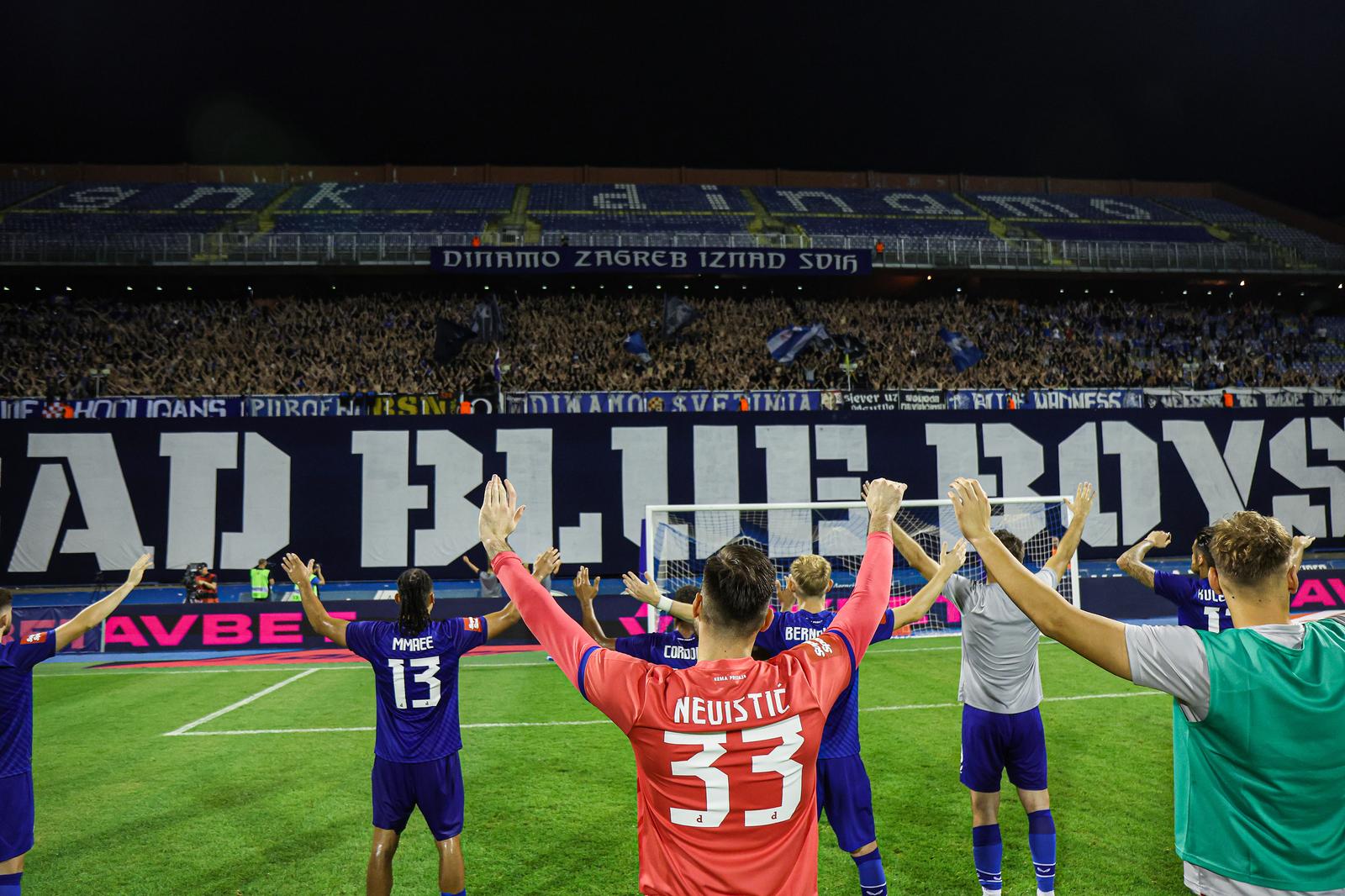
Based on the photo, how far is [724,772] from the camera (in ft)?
8.27

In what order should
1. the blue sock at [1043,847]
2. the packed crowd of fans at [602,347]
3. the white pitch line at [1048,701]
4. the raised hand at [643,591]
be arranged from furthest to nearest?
the packed crowd of fans at [602,347]
the white pitch line at [1048,701]
the blue sock at [1043,847]
the raised hand at [643,591]

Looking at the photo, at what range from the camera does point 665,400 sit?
2555cm

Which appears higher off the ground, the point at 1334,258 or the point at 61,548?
the point at 1334,258

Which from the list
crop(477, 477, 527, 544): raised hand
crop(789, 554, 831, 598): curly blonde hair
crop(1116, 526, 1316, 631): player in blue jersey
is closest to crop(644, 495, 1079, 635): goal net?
crop(1116, 526, 1316, 631): player in blue jersey

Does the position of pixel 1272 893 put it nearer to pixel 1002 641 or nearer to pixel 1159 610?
pixel 1002 641

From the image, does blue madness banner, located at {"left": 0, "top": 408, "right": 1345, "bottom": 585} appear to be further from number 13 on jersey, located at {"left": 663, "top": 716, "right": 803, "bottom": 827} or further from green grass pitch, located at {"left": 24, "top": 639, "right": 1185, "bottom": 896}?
number 13 on jersey, located at {"left": 663, "top": 716, "right": 803, "bottom": 827}

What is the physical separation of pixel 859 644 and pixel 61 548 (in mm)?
26276

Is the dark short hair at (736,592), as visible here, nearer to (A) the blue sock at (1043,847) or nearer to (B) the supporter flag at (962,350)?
(A) the blue sock at (1043,847)

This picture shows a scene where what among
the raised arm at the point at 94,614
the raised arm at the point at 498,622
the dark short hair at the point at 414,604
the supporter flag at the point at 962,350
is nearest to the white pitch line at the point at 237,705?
the raised arm at the point at 94,614

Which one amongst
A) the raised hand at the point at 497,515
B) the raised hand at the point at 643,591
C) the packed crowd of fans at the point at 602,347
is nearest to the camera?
the raised hand at the point at 497,515

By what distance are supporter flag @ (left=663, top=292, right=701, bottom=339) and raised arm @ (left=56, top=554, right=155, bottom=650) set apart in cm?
2569

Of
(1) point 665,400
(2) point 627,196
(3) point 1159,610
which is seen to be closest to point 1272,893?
(3) point 1159,610

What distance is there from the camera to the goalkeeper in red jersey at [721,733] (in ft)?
8.28

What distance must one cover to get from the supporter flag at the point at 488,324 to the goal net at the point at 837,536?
11994mm
